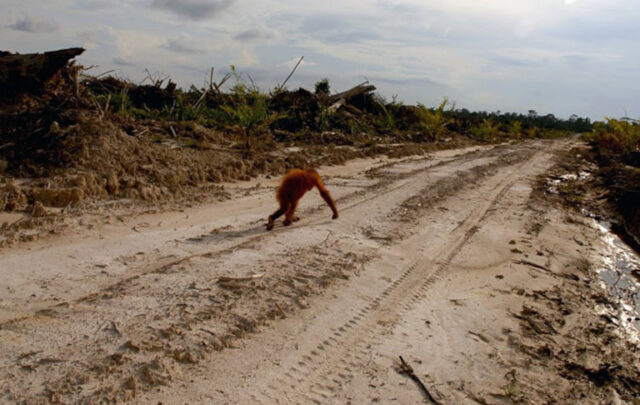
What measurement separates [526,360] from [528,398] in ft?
1.40

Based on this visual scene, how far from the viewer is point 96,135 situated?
6.71m

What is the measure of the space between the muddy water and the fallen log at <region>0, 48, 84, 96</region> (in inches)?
341

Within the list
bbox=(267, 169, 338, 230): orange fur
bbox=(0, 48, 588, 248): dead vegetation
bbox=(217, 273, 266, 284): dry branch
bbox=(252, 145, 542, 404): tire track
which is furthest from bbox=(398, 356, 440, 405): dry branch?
bbox=(0, 48, 588, 248): dead vegetation

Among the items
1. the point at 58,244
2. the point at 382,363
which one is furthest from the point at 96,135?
the point at 382,363

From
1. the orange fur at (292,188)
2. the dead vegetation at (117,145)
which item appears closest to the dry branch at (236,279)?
the orange fur at (292,188)

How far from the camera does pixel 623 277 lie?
16.5ft

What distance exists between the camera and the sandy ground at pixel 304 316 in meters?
2.53

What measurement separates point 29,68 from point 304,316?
7510 millimetres

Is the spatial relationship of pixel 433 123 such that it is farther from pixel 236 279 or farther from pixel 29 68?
pixel 236 279

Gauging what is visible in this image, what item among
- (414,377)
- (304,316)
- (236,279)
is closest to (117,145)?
(236,279)

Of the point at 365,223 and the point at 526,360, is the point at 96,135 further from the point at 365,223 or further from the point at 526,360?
the point at 526,360

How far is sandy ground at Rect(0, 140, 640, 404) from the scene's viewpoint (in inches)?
99.7

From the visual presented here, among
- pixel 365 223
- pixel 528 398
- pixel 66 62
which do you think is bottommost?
pixel 528 398

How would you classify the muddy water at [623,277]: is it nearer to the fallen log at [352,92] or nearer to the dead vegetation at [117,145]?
the dead vegetation at [117,145]
